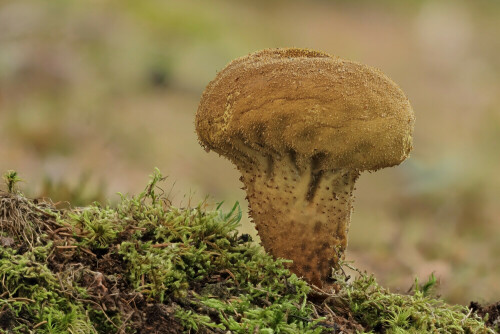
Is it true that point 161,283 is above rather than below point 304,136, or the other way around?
below

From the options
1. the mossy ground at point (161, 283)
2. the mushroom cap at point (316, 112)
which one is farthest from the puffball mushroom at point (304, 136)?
the mossy ground at point (161, 283)

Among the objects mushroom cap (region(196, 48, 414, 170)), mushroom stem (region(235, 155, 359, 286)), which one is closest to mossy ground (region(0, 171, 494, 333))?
mushroom stem (region(235, 155, 359, 286))

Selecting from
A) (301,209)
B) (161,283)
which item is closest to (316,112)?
(301,209)

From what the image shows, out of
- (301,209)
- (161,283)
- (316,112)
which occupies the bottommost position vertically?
(161,283)

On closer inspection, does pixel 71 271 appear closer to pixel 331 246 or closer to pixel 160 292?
pixel 160 292

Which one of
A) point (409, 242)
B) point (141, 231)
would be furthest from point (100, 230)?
point (409, 242)

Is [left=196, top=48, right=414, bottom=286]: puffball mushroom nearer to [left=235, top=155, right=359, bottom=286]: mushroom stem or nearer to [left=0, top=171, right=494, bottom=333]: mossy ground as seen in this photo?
[left=235, top=155, right=359, bottom=286]: mushroom stem

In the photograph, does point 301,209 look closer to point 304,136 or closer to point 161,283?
point 304,136
